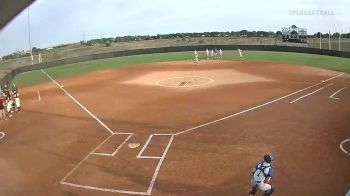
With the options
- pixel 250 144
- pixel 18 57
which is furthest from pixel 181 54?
pixel 250 144

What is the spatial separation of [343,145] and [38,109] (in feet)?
68.1

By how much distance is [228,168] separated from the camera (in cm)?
1442

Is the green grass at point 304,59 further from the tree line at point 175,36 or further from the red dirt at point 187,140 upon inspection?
the tree line at point 175,36

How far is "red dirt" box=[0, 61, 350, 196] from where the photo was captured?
13.6m

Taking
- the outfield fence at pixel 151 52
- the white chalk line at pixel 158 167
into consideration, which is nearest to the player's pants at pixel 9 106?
the white chalk line at pixel 158 167

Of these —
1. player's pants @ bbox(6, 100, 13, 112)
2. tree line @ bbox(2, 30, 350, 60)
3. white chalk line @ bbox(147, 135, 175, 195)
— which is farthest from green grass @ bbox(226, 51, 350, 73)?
player's pants @ bbox(6, 100, 13, 112)

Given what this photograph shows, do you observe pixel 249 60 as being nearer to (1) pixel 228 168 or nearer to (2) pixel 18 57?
(1) pixel 228 168

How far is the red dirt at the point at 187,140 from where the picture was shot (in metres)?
13.6

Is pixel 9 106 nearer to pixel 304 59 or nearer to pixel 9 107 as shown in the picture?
pixel 9 107

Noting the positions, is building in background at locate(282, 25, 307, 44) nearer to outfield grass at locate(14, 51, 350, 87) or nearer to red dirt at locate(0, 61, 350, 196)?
outfield grass at locate(14, 51, 350, 87)

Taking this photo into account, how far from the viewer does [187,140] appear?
58.5ft

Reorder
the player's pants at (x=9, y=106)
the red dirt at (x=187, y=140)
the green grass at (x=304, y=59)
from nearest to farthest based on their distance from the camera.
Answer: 1. the red dirt at (x=187, y=140)
2. the player's pants at (x=9, y=106)
3. the green grass at (x=304, y=59)

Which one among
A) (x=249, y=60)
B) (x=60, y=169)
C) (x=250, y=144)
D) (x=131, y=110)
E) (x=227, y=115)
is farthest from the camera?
(x=249, y=60)

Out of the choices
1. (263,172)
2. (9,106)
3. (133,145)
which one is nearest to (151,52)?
(9,106)
